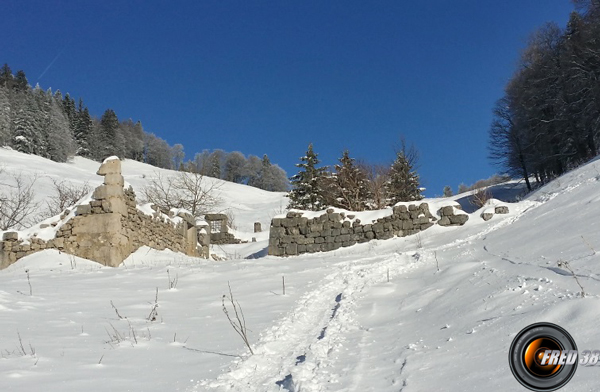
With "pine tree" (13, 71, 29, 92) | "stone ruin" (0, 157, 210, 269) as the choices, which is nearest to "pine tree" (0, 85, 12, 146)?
"pine tree" (13, 71, 29, 92)

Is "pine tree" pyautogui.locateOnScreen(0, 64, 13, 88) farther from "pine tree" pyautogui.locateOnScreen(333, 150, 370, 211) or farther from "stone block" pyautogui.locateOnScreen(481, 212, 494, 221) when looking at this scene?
"stone block" pyautogui.locateOnScreen(481, 212, 494, 221)

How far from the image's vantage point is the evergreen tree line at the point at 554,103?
21.5 m

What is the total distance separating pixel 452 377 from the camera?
2.46 m

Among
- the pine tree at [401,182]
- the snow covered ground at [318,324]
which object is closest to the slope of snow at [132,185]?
the pine tree at [401,182]

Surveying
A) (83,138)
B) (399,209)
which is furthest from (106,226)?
(83,138)

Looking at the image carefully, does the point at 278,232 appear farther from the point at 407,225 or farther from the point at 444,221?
the point at 444,221

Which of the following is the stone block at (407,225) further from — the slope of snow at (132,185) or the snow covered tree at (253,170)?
the snow covered tree at (253,170)

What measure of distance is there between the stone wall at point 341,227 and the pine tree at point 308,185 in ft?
55.5

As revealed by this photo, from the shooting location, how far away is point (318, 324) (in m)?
4.37

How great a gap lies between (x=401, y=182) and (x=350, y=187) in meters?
3.70

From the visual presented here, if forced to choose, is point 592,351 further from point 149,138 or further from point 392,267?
point 149,138

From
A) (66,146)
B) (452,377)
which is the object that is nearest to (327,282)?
(452,377)

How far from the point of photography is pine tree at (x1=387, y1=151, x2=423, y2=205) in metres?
27.9

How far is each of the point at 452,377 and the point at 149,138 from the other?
315ft
